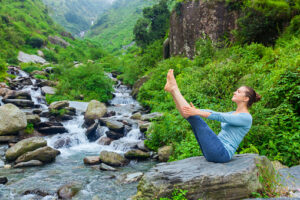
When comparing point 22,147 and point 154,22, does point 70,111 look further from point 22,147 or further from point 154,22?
point 154,22

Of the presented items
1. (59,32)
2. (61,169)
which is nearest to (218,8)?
(61,169)

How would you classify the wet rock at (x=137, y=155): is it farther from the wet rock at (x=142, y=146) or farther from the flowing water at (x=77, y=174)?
the wet rock at (x=142, y=146)

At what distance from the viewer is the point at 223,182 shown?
11.4 ft

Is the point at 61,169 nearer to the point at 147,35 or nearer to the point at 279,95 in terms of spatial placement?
the point at 279,95

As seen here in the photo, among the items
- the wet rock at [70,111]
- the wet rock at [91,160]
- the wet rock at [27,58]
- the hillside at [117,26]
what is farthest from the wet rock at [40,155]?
the hillside at [117,26]

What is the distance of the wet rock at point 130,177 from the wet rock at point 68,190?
1.41m

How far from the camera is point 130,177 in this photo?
25.7ft

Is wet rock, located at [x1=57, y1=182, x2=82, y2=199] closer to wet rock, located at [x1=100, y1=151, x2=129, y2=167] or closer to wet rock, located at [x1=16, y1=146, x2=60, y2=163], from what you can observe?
wet rock, located at [x1=100, y1=151, x2=129, y2=167]

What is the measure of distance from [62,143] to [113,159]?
3936 mm

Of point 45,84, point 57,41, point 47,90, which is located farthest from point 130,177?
point 57,41

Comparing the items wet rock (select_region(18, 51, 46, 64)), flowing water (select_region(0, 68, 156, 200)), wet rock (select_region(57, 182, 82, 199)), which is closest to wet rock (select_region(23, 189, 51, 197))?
flowing water (select_region(0, 68, 156, 200))

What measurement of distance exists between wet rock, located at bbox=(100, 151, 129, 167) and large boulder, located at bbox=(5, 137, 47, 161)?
3002 mm

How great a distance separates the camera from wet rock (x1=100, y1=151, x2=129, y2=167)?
29.7 feet

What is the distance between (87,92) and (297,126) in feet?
65.3
